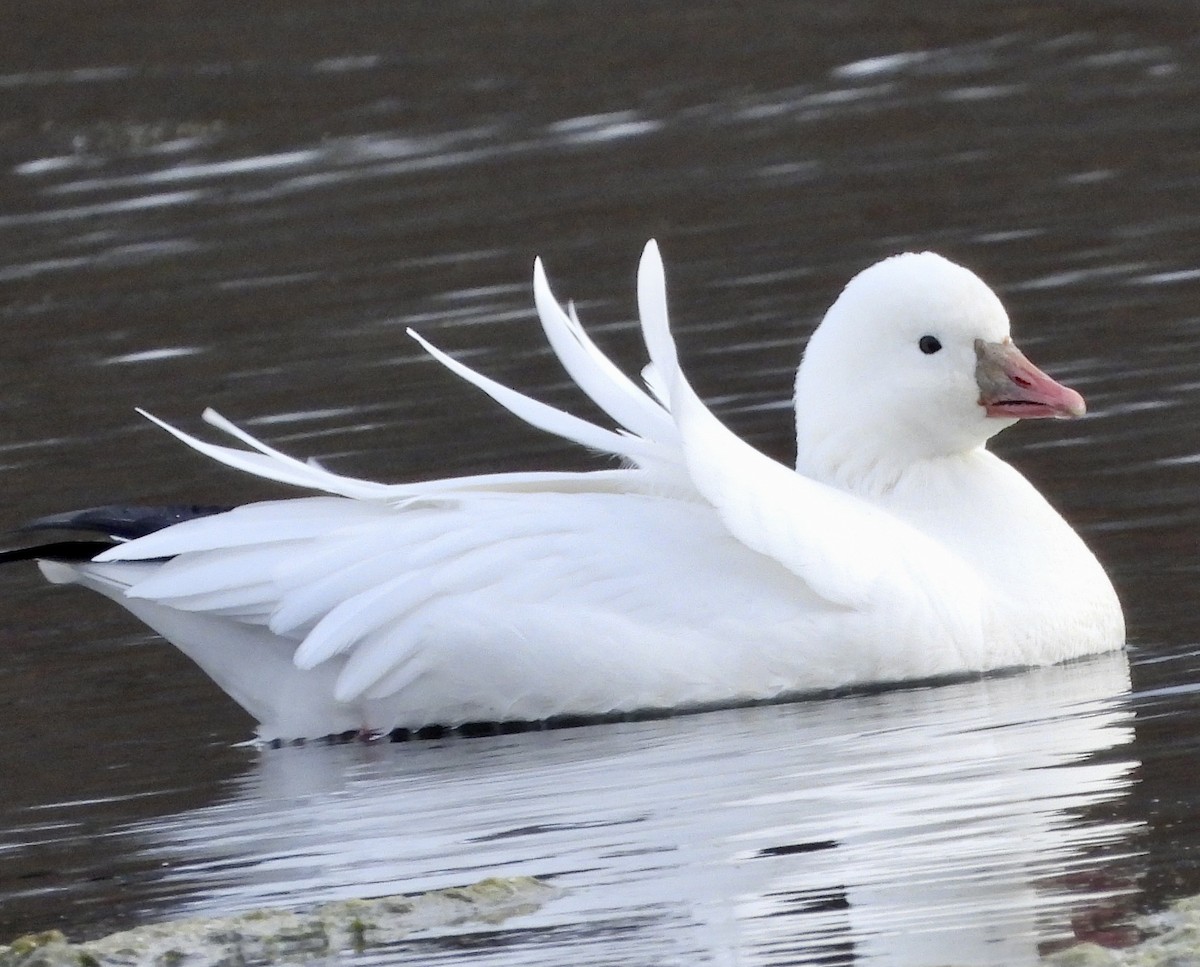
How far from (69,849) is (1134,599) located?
3232 millimetres

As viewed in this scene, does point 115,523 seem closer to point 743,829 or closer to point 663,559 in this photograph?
point 663,559

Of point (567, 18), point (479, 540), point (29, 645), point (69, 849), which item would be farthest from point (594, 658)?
point (567, 18)

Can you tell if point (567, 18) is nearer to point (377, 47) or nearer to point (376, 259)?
point (377, 47)

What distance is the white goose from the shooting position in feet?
23.1

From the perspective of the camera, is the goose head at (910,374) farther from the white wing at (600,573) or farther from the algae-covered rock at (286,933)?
the algae-covered rock at (286,933)

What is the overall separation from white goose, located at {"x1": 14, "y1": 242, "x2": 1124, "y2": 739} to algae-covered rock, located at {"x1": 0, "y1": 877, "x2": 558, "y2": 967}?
5.66 ft

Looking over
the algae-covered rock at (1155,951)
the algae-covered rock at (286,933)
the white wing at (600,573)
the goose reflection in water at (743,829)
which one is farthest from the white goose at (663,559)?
the algae-covered rock at (1155,951)

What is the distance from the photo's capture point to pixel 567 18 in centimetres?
1834

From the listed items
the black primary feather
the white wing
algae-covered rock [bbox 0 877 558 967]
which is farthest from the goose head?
algae-covered rock [bbox 0 877 558 967]

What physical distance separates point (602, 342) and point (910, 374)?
4.18 meters

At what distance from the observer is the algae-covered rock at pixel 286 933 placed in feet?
17.2

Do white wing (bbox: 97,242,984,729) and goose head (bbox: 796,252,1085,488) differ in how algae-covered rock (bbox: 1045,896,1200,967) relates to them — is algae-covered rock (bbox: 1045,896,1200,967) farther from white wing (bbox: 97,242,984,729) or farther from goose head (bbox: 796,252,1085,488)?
goose head (bbox: 796,252,1085,488)

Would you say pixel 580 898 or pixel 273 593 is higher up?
pixel 273 593

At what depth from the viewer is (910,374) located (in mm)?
7625
